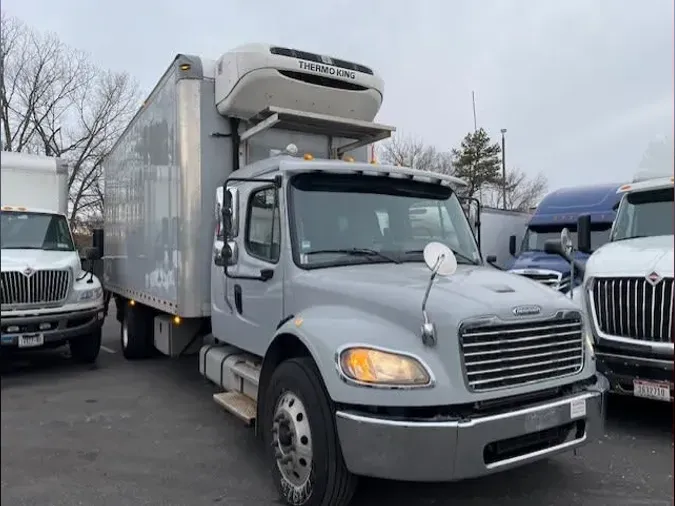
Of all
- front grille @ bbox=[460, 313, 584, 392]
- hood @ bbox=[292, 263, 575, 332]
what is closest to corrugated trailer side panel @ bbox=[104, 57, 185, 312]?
hood @ bbox=[292, 263, 575, 332]

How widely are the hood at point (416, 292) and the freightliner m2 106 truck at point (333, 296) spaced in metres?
0.01

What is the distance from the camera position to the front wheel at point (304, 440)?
3557mm

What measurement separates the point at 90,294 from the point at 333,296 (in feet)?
16.3

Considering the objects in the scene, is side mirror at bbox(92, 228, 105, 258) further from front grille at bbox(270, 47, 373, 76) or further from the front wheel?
the front wheel

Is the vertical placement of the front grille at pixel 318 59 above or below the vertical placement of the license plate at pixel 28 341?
above

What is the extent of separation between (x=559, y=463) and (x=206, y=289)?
12.2 feet

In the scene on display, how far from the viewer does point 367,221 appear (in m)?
4.70

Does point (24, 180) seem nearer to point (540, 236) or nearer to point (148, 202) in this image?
point (148, 202)

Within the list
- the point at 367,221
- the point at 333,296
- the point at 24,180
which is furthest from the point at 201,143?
the point at 24,180

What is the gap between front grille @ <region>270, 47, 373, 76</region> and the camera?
5816 mm

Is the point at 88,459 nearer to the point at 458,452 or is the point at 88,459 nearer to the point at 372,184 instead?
the point at 458,452

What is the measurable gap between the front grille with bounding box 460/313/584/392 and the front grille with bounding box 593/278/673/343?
174 centimetres

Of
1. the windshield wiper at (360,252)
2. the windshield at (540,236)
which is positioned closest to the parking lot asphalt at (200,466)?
the windshield wiper at (360,252)

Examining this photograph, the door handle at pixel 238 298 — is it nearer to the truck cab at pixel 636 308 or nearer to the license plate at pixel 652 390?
the truck cab at pixel 636 308
